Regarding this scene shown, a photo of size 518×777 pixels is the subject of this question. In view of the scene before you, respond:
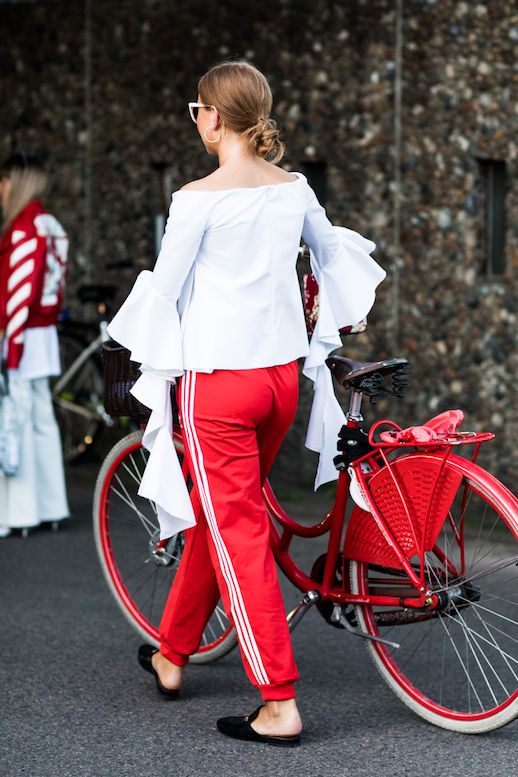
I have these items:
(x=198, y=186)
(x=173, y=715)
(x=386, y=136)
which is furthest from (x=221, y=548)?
(x=386, y=136)

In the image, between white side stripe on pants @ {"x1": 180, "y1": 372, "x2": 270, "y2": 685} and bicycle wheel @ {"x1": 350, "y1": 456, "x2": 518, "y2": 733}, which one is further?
white side stripe on pants @ {"x1": 180, "y1": 372, "x2": 270, "y2": 685}

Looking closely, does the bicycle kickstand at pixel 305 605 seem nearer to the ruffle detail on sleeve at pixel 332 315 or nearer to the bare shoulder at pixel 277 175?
the ruffle detail on sleeve at pixel 332 315

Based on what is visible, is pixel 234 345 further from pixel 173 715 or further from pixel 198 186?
pixel 173 715

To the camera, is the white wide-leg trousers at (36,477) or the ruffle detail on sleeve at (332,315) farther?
the white wide-leg trousers at (36,477)

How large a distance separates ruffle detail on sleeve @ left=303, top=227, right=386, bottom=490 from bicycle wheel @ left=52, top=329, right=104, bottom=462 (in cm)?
552

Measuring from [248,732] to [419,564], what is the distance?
0.74 meters

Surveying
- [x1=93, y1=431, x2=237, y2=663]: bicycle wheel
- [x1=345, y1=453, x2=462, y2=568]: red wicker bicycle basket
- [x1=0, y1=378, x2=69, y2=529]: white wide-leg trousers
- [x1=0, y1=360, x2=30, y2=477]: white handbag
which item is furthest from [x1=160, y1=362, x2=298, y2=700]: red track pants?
[x1=0, y1=378, x2=69, y2=529]: white wide-leg trousers

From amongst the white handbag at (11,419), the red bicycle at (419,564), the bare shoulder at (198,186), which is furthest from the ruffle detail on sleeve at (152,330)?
the white handbag at (11,419)

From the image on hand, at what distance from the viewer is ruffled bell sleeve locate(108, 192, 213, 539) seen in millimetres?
4375

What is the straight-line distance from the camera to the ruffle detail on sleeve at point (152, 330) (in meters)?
4.49

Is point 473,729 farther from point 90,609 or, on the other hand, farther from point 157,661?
point 90,609

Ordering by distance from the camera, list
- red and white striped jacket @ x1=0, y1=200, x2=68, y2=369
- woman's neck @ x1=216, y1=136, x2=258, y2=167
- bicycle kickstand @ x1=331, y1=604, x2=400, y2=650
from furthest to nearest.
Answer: red and white striped jacket @ x1=0, y1=200, x2=68, y2=369, bicycle kickstand @ x1=331, y1=604, x2=400, y2=650, woman's neck @ x1=216, y1=136, x2=258, y2=167

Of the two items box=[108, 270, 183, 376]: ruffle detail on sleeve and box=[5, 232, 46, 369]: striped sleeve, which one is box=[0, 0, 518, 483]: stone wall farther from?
box=[108, 270, 183, 376]: ruffle detail on sleeve

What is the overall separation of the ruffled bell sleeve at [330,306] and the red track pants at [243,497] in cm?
23
